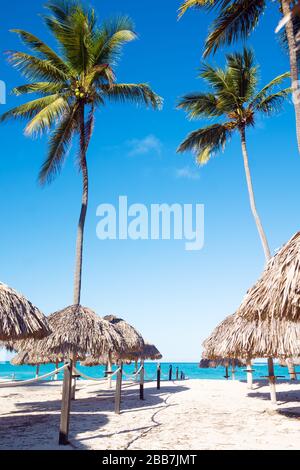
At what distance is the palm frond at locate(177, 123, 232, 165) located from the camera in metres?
20.0

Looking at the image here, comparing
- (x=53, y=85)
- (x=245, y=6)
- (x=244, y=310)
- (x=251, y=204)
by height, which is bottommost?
(x=244, y=310)

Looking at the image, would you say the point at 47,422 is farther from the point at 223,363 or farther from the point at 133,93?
the point at 223,363

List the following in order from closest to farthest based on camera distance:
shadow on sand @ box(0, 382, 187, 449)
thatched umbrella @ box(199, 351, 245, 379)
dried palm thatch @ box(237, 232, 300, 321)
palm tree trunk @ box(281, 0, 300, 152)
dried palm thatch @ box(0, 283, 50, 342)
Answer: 1. dried palm thatch @ box(237, 232, 300, 321)
2. shadow on sand @ box(0, 382, 187, 449)
3. dried palm thatch @ box(0, 283, 50, 342)
4. palm tree trunk @ box(281, 0, 300, 152)
5. thatched umbrella @ box(199, 351, 245, 379)

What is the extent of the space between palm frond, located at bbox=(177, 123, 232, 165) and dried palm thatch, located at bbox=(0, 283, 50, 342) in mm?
14406

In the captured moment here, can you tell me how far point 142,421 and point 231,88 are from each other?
15874 mm

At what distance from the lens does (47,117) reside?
15602mm

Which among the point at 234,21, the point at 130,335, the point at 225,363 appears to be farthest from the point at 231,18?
the point at 225,363

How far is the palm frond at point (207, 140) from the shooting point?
20006mm

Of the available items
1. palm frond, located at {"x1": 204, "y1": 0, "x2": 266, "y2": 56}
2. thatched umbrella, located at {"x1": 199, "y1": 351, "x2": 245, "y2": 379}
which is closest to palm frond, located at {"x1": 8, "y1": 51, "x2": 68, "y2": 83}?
palm frond, located at {"x1": 204, "y1": 0, "x2": 266, "y2": 56}

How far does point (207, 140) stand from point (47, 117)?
28.9ft

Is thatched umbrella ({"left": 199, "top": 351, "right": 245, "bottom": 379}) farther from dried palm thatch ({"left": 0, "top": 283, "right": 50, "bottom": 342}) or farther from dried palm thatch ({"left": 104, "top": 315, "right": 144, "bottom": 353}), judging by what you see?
dried palm thatch ({"left": 0, "top": 283, "right": 50, "bottom": 342})
